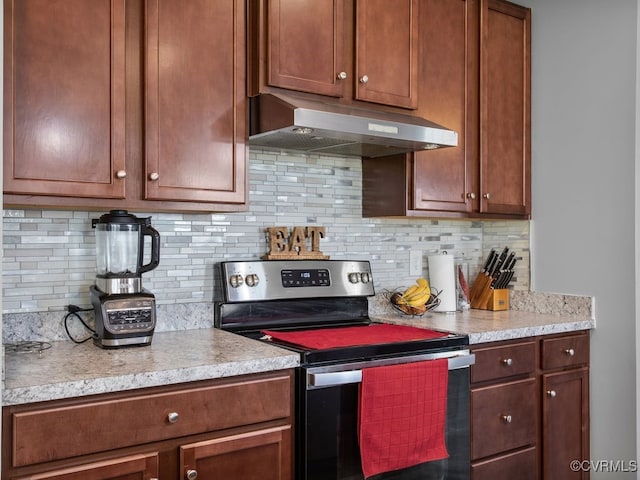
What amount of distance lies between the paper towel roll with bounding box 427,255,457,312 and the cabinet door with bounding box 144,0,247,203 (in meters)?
1.22

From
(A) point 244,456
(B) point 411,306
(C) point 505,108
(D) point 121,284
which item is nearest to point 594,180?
(C) point 505,108

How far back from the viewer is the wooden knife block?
307 cm

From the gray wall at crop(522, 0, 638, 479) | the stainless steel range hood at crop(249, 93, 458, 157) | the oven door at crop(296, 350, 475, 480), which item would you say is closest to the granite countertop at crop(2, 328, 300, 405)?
the oven door at crop(296, 350, 475, 480)

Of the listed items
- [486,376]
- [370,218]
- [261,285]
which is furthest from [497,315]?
[261,285]

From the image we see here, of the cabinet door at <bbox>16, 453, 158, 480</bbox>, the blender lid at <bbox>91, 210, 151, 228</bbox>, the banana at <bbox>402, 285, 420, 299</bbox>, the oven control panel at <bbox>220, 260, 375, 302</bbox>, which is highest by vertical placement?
the blender lid at <bbox>91, 210, 151, 228</bbox>

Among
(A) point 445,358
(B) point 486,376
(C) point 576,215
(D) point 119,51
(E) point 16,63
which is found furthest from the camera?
(C) point 576,215

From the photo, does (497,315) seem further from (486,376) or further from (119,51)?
(119,51)

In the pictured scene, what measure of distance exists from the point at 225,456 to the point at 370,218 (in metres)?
1.45

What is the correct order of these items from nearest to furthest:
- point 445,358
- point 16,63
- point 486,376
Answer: point 16,63 → point 445,358 → point 486,376

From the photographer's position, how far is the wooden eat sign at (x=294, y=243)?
8.40 feet

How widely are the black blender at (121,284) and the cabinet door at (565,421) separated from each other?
1.72 meters

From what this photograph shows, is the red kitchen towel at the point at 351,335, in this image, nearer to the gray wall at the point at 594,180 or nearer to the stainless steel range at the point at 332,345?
the stainless steel range at the point at 332,345

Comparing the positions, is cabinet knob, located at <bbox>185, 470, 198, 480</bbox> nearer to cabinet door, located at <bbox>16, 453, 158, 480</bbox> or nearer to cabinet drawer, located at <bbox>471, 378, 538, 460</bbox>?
cabinet door, located at <bbox>16, 453, 158, 480</bbox>

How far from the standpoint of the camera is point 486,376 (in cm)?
244
